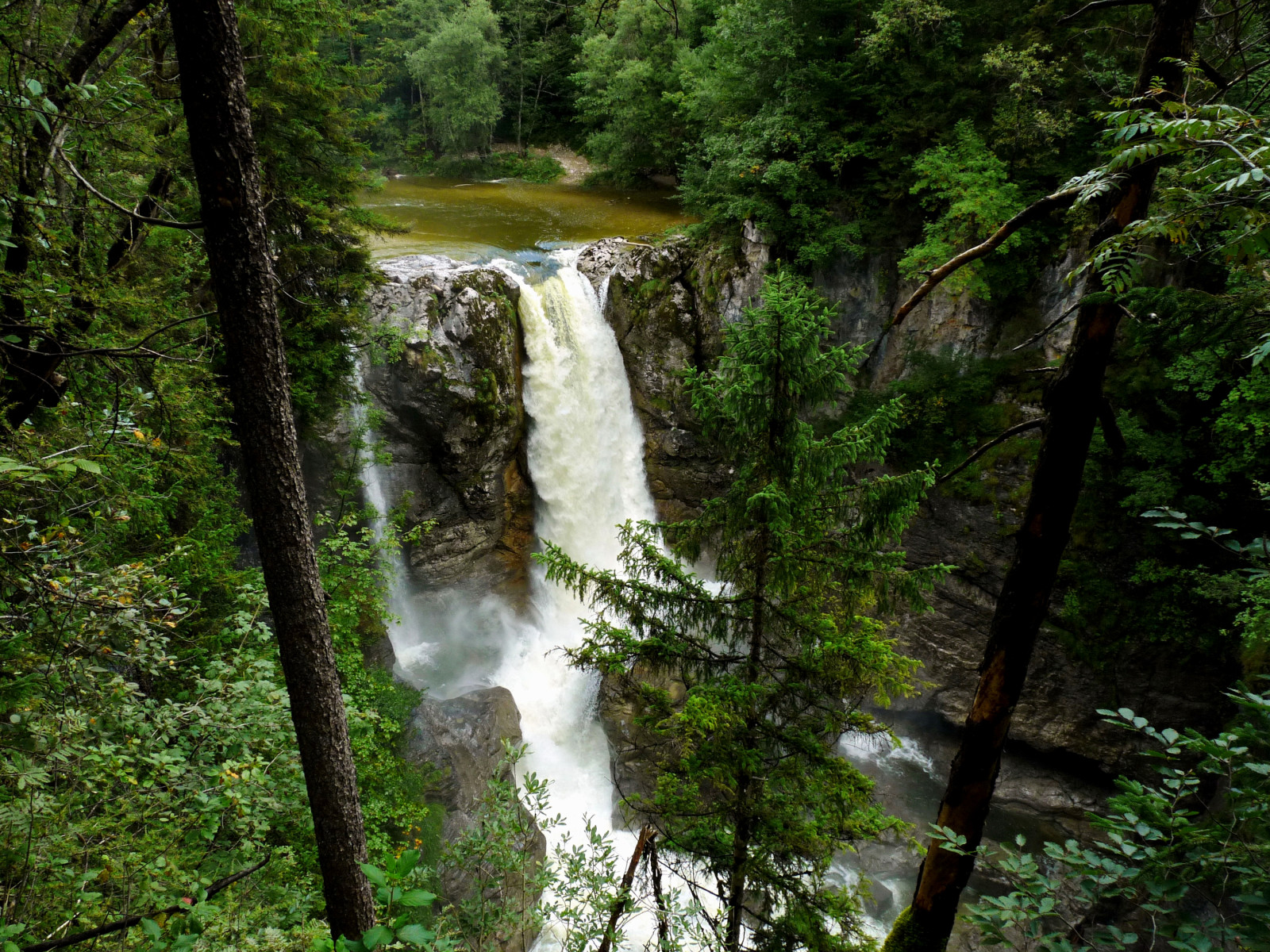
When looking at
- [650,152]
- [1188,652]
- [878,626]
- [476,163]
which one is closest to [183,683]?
[878,626]

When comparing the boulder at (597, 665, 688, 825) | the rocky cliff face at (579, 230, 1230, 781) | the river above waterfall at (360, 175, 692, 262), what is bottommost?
the boulder at (597, 665, 688, 825)

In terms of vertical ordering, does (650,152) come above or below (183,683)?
above

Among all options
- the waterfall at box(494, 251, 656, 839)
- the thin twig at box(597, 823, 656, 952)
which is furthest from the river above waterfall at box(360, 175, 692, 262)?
the thin twig at box(597, 823, 656, 952)

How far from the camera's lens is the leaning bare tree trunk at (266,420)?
2746 mm

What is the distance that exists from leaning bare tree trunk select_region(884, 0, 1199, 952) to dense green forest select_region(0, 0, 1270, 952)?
2 cm

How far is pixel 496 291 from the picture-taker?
1306 centimetres

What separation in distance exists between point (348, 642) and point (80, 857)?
6.25 m

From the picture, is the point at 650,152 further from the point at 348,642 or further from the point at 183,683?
the point at 183,683

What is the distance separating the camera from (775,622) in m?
5.22

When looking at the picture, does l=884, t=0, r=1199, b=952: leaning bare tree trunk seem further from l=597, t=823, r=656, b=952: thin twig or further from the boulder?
→ the boulder

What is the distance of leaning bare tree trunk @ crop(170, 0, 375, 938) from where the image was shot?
108 inches

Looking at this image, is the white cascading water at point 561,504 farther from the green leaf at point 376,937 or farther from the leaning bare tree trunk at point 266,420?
the green leaf at point 376,937

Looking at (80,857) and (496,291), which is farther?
(496,291)

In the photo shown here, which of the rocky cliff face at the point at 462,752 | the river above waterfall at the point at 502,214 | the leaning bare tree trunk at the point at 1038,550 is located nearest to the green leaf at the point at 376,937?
the leaning bare tree trunk at the point at 1038,550
